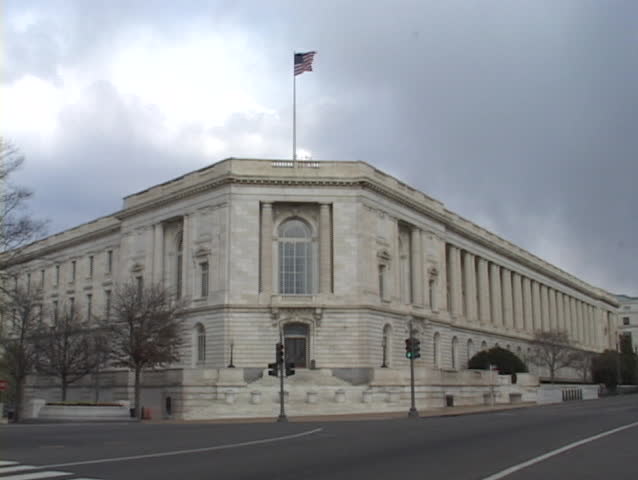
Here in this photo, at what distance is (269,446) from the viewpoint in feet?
69.8

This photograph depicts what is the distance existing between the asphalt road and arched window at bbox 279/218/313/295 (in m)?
34.0

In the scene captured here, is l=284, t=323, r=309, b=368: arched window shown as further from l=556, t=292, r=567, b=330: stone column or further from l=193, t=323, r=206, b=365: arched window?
l=556, t=292, r=567, b=330: stone column

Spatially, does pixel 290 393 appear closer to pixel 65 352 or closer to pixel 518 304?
pixel 65 352

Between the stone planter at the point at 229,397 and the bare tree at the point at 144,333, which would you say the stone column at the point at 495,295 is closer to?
the bare tree at the point at 144,333

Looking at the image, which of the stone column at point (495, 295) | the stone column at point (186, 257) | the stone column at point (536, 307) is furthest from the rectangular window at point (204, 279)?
the stone column at point (536, 307)

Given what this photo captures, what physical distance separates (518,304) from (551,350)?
31.0 feet

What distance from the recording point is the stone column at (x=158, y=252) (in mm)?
66688

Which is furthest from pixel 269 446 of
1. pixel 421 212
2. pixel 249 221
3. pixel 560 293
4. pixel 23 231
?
pixel 560 293

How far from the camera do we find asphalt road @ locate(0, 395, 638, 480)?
49.7ft

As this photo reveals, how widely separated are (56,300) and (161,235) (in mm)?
25921

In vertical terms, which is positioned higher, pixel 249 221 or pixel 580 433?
pixel 249 221

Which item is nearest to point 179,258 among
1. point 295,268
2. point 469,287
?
point 295,268

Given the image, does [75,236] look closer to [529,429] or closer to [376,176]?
[376,176]

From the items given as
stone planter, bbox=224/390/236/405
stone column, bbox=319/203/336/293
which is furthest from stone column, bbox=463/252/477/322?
stone planter, bbox=224/390/236/405
